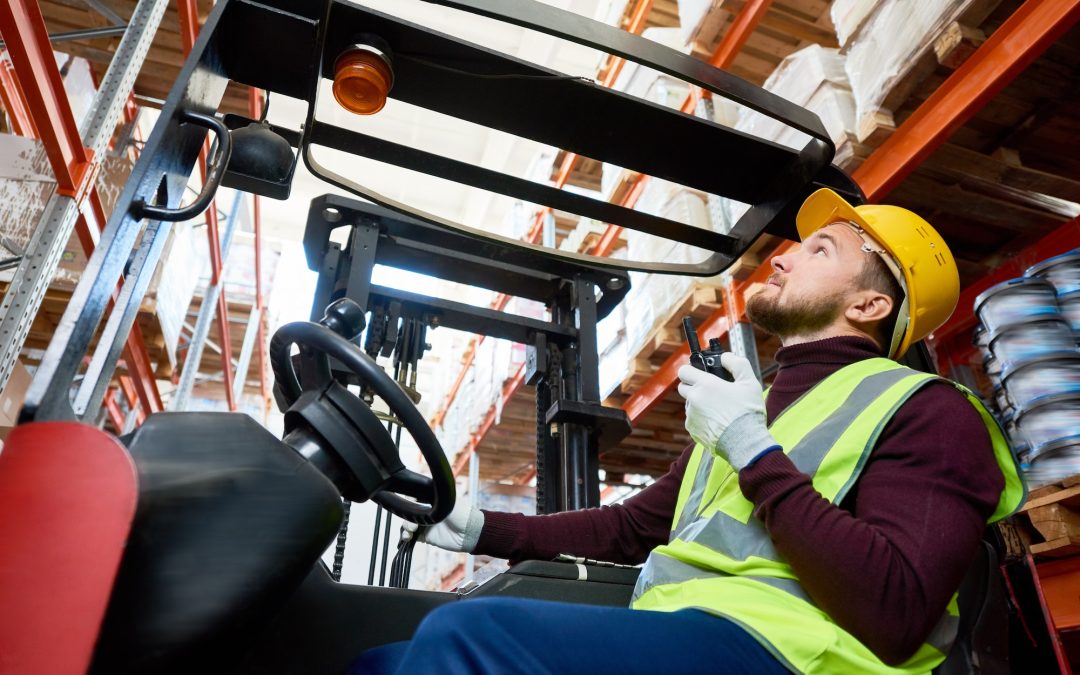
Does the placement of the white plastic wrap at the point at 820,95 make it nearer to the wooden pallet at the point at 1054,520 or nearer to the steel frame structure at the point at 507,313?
the steel frame structure at the point at 507,313

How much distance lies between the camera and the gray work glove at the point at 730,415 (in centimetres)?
138

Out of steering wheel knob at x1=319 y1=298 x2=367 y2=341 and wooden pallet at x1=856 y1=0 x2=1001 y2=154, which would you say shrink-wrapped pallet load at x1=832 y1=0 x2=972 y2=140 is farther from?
steering wheel knob at x1=319 y1=298 x2=367 y2=341

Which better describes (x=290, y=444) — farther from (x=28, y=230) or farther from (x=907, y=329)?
(x=28, y=230)

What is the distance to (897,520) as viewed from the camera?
1.24 meters

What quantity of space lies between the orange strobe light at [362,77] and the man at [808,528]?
94cm

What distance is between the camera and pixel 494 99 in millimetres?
1739

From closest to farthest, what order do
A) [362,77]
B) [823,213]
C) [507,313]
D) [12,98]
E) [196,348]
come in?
[362,77], [823,213], [507,313], [12,98], [196,348]

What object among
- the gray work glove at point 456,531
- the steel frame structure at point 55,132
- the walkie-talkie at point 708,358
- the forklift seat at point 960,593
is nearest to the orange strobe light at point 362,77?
the walkie-talkie at point 708,358

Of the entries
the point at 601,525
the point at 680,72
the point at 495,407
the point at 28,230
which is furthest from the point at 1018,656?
the point at 495,407

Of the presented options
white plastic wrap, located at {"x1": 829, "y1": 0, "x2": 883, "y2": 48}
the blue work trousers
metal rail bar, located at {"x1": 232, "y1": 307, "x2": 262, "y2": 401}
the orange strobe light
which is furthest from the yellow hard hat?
metal rail bar, located at {"x1": 232, "y1": 307, "x2": 262, "y2": 401}

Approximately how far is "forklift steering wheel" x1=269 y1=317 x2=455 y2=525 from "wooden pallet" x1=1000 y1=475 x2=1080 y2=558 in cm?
248

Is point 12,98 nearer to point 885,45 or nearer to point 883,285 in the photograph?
point 885,45

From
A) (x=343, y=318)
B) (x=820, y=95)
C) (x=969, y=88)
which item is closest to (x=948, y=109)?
(x=969, y=88)

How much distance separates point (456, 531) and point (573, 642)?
88cm
